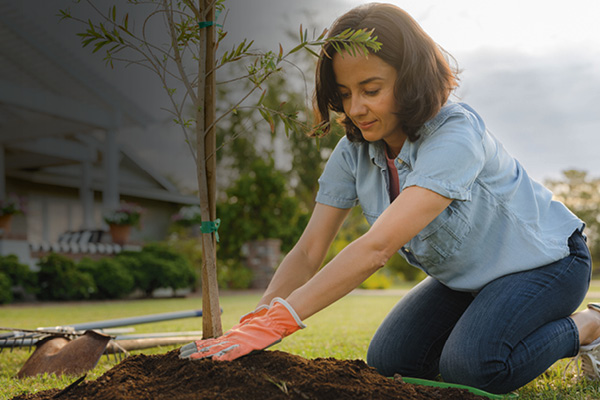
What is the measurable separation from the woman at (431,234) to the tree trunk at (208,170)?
129 millimetres

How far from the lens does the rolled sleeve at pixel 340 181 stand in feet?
7.61

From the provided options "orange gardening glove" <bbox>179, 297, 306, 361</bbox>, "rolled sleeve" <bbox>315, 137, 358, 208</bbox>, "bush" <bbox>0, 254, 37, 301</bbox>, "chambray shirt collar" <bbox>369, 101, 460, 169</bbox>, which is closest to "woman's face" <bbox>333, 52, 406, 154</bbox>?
"chambray shirt collar" <bbox>369, 101, 460, 169</bbox>

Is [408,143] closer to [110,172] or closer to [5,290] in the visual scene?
[5,290]

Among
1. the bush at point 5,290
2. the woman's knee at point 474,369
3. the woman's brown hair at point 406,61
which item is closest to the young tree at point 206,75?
the woman's brown hair at point 406,61

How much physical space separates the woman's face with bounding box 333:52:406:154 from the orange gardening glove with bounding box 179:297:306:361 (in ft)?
2.46

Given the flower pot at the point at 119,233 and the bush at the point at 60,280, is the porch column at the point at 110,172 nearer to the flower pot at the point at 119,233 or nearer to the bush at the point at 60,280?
the flower pot at the point at 119,233

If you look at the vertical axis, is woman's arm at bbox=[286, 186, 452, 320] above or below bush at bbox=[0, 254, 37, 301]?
above

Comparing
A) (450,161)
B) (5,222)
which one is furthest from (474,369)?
(5,222)

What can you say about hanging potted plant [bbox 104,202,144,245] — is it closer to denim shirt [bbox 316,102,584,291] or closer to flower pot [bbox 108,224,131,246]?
flower pot [bbox 108,224,131,246]

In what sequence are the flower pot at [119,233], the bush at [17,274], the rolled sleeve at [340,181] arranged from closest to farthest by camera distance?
the rolled sleeve at [340,181] → the bush at [17,274] → the flower pot at [119,233]

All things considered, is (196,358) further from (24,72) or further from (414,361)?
(24,72)

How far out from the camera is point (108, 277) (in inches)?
363

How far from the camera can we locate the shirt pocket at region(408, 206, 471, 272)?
206 centimetres

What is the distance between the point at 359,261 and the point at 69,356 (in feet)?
5.27
